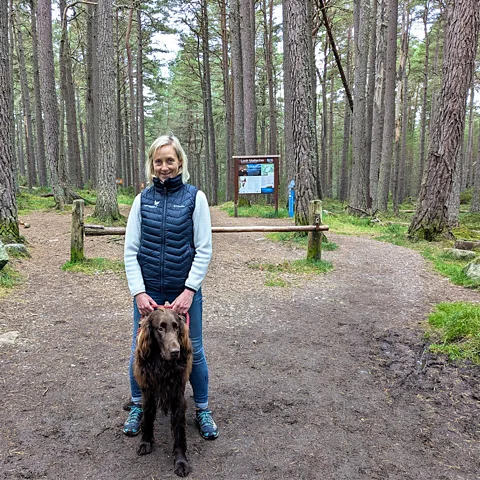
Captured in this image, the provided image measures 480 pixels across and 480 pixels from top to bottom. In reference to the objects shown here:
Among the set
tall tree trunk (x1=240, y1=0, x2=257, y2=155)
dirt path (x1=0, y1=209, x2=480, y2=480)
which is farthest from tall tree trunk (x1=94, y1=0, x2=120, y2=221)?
tall tree trunk (x1=240, y1=0, x2=257, y2=155)

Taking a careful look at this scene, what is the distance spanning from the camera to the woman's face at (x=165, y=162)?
2621mm

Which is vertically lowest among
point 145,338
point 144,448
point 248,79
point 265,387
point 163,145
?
point 265,387

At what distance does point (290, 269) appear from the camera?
766cm

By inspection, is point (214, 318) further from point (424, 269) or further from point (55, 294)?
point (424, 269)

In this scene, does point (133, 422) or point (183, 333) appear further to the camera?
point (133, 422)

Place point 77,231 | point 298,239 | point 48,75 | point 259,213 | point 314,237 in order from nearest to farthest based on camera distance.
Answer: point 77,231, point 314,237, point 298,239, point 48,75, point 259,213

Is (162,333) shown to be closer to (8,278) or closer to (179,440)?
(179,440)

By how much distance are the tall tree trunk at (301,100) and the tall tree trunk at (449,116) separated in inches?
120

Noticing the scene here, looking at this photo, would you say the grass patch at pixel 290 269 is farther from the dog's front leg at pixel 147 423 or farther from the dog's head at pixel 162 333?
the dog's head at pixel 162 333

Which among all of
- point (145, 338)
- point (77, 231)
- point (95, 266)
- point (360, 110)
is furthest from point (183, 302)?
point (360, 110)

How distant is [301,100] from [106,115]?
5285 millimetres

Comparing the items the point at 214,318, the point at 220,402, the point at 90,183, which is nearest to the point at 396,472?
the point at 220,402

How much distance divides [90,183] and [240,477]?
2550 cm

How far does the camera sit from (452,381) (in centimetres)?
356
